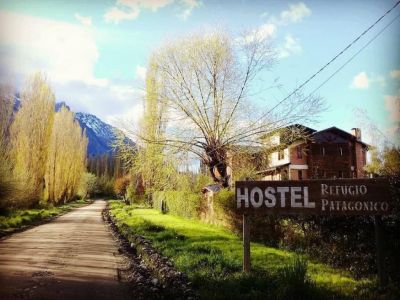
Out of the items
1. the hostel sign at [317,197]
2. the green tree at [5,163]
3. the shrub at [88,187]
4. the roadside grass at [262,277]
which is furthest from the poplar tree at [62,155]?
the hostel sign at [317,197]

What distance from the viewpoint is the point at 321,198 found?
768 centimetres

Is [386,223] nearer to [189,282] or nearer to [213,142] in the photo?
[189,282]

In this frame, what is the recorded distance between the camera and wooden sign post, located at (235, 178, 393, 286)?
7199 mm

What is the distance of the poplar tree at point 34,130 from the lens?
30.9m

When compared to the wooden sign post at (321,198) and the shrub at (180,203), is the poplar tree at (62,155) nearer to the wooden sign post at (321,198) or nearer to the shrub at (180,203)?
the shrub at (180,203)

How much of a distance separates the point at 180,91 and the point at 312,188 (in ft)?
42.7

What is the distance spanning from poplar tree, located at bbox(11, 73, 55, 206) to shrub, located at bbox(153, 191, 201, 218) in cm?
987

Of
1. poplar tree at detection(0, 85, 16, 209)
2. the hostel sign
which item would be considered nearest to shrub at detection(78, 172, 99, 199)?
poplar tree at detection(0, 85, 16, 209)

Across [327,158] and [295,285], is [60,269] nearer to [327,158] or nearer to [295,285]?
[295,285]

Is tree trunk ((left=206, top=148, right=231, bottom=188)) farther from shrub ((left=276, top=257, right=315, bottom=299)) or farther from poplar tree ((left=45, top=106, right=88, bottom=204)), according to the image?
poplar tree ((left=45, top=106, right=88, bottom=204))

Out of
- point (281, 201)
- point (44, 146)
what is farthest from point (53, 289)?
point (44, 146)

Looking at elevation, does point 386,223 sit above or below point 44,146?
below

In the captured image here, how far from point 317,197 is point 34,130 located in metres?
29.1

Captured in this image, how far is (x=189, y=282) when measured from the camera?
7285 mm
